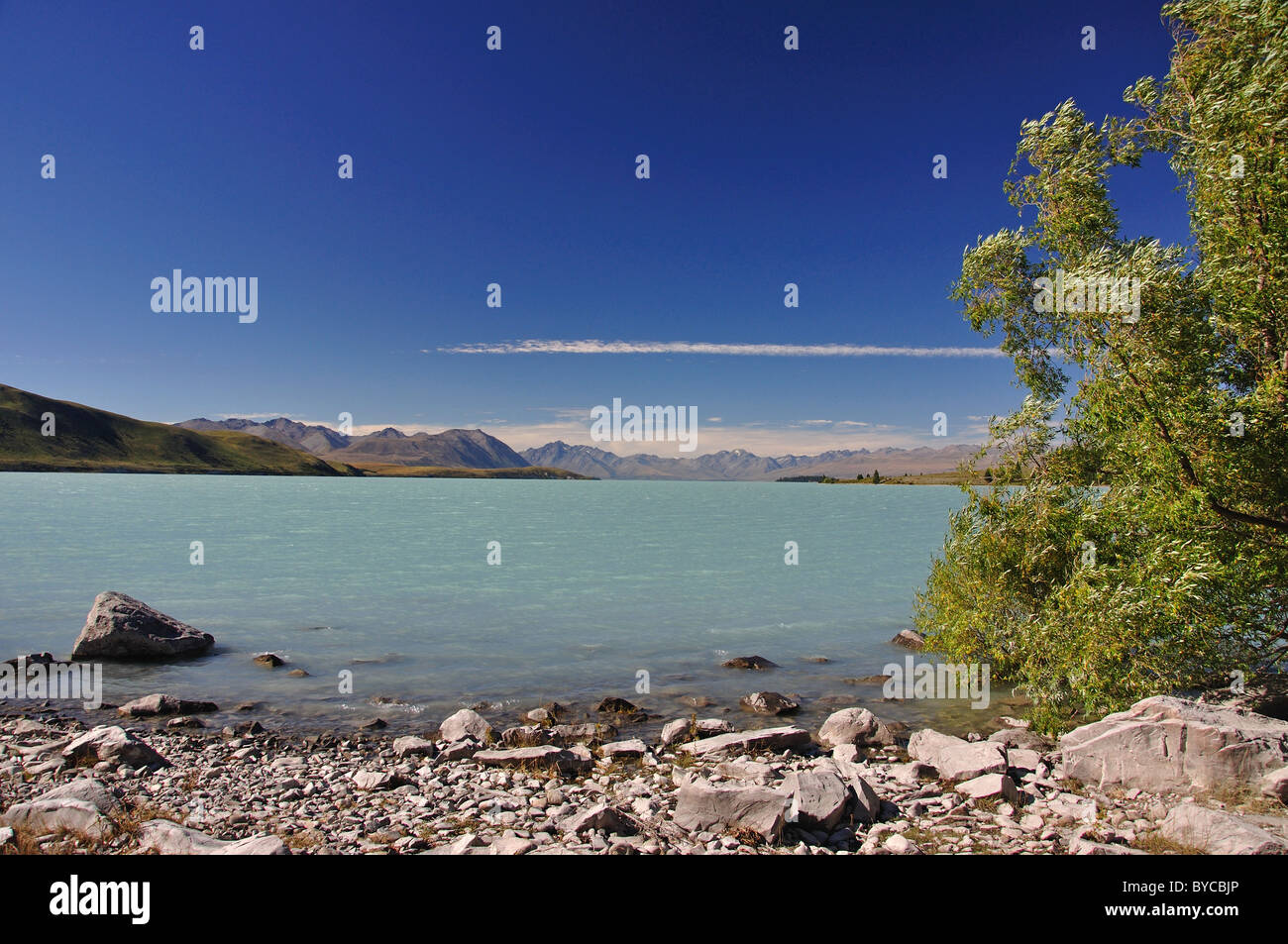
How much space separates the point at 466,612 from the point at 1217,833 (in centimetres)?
3556

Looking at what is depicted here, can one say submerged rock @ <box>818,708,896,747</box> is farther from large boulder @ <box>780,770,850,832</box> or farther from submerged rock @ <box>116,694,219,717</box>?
submerged rock @ <box>116,694,219,717</box>

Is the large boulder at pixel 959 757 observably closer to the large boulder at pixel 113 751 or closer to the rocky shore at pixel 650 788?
the rocky shore at pixel 650 788

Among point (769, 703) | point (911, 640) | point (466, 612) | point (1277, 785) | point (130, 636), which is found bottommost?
point (911, 640)

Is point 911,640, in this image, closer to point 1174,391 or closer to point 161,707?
point 1174,391

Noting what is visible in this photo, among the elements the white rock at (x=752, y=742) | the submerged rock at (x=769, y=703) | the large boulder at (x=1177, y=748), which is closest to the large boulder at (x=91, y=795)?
the white rock at (x=752, y=742)

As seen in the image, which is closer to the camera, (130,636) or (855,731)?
(855,731)

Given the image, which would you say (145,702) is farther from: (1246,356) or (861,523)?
(861,523)

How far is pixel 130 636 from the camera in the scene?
27.7m

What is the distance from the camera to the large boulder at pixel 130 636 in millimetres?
27484

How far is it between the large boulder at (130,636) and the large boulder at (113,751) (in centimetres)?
1372

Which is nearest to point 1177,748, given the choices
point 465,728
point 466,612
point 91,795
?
point 465,728

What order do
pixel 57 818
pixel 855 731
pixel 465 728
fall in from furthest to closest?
pixel 855 731 → pixel 465 728 → pixel 57 818

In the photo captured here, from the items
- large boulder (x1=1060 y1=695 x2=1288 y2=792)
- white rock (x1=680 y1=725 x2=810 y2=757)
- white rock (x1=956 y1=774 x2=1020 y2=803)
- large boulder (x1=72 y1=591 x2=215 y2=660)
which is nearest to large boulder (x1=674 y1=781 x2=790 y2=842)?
white rock (x1=956 y1=774 x2=1020 y2=803)
